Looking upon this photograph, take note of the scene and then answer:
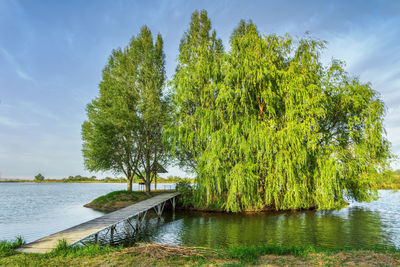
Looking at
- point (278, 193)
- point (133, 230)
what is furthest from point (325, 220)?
point (133, 230)

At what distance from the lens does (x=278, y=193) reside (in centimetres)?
1401

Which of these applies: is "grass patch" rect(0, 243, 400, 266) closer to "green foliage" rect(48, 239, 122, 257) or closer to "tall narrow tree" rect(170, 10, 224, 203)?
"green foliage" rect(48, 239, 122, 257)

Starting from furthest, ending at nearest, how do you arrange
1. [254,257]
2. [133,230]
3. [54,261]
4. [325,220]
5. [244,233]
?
[325,220]
[133,230]
[244,233]
[254,257]
[54,261]

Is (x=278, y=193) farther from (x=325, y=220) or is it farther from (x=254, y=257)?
(x=254, y=257)

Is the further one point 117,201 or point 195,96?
point 117,201

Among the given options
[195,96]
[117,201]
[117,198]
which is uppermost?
[195,96]

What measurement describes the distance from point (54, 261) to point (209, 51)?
1509 centimetres

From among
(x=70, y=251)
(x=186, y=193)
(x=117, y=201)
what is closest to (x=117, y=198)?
(x=117, y=201)

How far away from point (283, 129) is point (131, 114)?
13951mm

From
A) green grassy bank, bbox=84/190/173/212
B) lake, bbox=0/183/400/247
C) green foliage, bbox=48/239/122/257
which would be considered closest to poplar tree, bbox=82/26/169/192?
green grassy bank, bbox=84/190/173/212

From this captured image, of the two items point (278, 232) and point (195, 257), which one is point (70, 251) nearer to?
point (195, 257)

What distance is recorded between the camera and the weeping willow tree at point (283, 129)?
44.0 feet

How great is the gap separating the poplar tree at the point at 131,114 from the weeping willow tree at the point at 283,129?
7809 millimetres

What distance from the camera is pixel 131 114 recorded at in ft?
71.9
